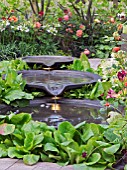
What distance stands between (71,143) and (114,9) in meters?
7.31

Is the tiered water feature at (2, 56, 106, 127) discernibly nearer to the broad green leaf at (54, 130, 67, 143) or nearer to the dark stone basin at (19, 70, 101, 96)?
the dark stone basin at (19, 70, 101, 96)

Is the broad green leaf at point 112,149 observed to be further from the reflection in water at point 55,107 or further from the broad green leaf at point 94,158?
the reflection in water at point 55,107

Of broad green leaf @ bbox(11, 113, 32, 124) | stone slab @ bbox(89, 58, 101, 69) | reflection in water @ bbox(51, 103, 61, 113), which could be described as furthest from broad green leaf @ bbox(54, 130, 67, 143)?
stone slab @ bbox(89, 58, 101, 69)

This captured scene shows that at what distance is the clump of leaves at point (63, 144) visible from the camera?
9.21 feet

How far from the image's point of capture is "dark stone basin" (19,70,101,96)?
14.2ft

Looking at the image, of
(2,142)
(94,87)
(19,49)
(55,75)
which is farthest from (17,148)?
(19,49)

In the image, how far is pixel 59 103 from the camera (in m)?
4.23

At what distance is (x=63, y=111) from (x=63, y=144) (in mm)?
1172

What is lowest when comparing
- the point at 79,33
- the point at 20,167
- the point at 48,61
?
the point at 20,167

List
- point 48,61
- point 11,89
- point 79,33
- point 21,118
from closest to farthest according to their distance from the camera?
point 21,118 → point 11,89 → point 48,61 → point 79,33

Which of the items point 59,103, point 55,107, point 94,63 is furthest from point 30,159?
point 94,63

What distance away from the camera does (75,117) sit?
3.84m

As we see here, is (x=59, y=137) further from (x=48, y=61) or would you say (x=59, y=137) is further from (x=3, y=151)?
(x=48, y=61)

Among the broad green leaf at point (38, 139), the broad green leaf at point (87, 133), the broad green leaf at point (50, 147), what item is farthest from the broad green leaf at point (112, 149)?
the broad green leaf at point (38, 139)
